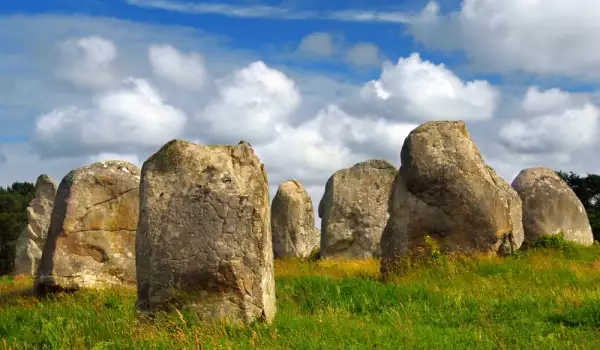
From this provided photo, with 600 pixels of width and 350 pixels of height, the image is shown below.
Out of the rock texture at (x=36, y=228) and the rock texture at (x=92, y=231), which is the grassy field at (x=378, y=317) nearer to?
the rock texture at (x=92, y=231)

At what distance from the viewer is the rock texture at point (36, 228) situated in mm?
35281

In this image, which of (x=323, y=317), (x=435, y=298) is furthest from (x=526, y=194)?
(x=323, y=317)

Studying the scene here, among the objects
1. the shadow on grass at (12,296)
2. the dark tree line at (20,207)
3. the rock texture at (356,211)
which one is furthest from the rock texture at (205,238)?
the dark tree line at (20,207)

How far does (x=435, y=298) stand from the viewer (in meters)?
14.5

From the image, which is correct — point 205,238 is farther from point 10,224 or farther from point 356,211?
point 10,224


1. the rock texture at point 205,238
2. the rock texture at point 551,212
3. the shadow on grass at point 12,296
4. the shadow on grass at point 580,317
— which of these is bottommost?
the shadow on grass at point 580,317

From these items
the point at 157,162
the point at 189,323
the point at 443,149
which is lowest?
the point at 189,323

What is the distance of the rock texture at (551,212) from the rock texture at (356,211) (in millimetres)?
5575

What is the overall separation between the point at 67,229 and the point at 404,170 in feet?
28.7

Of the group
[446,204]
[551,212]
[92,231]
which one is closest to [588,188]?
[551,212]

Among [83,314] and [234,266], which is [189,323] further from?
[83,314]

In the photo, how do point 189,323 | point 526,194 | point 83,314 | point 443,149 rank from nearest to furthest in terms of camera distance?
1. point 189,323
2. point 83,314
3. point 443,149
4. point 526,194

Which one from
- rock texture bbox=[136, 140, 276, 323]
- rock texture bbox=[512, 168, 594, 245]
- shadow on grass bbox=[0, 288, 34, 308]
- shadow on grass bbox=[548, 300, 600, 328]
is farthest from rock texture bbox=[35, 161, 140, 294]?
rock texture bbox=[512, 168, 594, 245]

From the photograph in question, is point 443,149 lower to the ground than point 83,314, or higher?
higher
